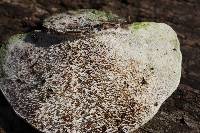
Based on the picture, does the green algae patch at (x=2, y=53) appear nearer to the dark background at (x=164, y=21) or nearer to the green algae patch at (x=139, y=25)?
the dark background at (x=164, y=21)

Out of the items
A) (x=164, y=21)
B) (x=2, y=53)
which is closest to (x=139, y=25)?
(x=164, y=21)

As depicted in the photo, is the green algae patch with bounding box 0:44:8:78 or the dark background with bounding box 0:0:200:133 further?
the green algae patch with bounding box 0:44:8:78

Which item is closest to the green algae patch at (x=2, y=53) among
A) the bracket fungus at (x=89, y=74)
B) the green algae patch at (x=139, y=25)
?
the bracket fungus at (x=89, y=74)

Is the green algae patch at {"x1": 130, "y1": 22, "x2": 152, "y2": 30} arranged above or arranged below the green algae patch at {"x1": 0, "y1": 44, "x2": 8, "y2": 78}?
above

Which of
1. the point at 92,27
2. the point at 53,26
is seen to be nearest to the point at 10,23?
the point at 53,26

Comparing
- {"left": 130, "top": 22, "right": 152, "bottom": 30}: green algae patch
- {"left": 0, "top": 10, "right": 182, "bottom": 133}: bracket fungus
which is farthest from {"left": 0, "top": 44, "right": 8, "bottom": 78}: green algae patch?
{"left": 130, "top": 22, "right": 152, "bottom": 30}: green algae patch

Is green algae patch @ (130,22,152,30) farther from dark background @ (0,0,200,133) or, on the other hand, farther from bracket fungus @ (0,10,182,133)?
dark background @ (0,0,200,133)

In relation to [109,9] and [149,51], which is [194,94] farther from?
[109,9]
